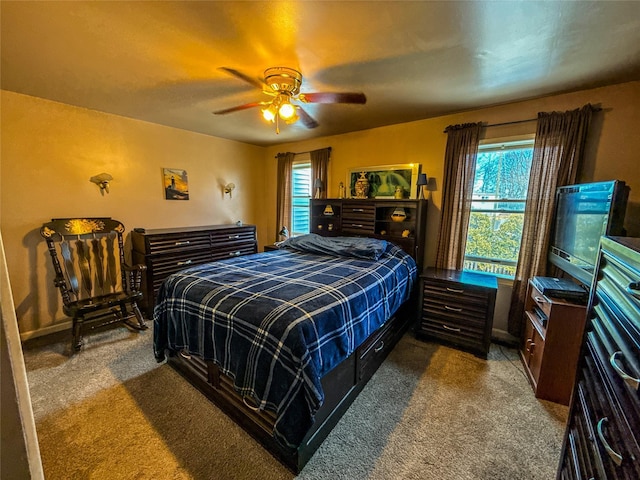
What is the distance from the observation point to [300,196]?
15.1 ft

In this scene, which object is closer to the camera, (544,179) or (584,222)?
(584,222)

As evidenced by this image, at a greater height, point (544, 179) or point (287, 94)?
point (287, 94)

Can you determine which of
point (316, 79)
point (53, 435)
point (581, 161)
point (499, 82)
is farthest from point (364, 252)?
point (53, 435)

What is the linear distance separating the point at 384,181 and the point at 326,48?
2022mm

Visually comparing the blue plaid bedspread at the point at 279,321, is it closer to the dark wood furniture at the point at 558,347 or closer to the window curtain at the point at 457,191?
the window curtain at the point at 457,191

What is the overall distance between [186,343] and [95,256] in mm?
Result: 2151

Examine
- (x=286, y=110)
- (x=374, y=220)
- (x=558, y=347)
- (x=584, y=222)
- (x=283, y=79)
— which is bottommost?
(x=558, y=347)

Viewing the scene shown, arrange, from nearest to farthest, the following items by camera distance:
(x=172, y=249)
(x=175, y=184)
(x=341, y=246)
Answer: (x=341, y=246)
(x=172, y=249)
(x=175, y=184)

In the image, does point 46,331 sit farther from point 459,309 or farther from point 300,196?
point 459,309

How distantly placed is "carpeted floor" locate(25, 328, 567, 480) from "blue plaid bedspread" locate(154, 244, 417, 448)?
359 mm

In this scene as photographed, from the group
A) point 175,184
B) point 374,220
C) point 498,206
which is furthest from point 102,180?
point 498,206

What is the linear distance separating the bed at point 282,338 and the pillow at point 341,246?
247 mm

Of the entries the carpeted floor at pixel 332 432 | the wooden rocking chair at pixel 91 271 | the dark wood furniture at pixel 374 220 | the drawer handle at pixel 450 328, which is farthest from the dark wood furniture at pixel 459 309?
the wooden rocking chair at pixel 91 271

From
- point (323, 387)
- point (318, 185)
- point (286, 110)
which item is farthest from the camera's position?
point (318, 185)
